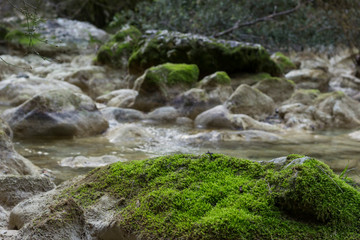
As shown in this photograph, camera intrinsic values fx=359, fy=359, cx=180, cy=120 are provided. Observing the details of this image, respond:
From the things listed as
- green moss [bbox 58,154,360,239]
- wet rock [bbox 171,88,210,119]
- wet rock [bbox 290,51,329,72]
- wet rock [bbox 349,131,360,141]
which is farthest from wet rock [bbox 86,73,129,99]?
green moss [bbox 58,154,360,239]

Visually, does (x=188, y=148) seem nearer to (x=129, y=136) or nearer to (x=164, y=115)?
(x=129, y=136)

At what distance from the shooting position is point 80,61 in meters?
17.5

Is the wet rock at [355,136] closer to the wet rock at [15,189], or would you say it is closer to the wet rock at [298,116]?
the wet rock at [298,116]

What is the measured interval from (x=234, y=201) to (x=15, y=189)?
1930mm

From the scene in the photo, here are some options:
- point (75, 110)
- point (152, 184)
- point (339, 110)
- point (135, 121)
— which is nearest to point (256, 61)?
point (339, 110)

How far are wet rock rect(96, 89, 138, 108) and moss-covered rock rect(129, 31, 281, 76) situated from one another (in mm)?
1740

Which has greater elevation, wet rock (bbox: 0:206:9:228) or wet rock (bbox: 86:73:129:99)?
wet rock (bbox: 0:206:9:228)

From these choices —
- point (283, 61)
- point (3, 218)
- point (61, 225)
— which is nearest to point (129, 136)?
point (3, 218)

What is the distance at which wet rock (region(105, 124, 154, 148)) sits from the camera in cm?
683

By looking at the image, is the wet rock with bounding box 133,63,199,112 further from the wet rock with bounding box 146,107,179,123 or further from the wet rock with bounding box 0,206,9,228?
the wet rock with bounding box 0,206,9,228

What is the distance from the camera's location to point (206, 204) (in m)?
2.03

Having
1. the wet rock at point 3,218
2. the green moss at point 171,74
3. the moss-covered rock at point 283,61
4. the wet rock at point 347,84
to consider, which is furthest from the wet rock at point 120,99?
the wet rock at point 347,84

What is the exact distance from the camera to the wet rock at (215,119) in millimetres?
8523

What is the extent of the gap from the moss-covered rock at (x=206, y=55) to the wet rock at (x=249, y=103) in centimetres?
262
